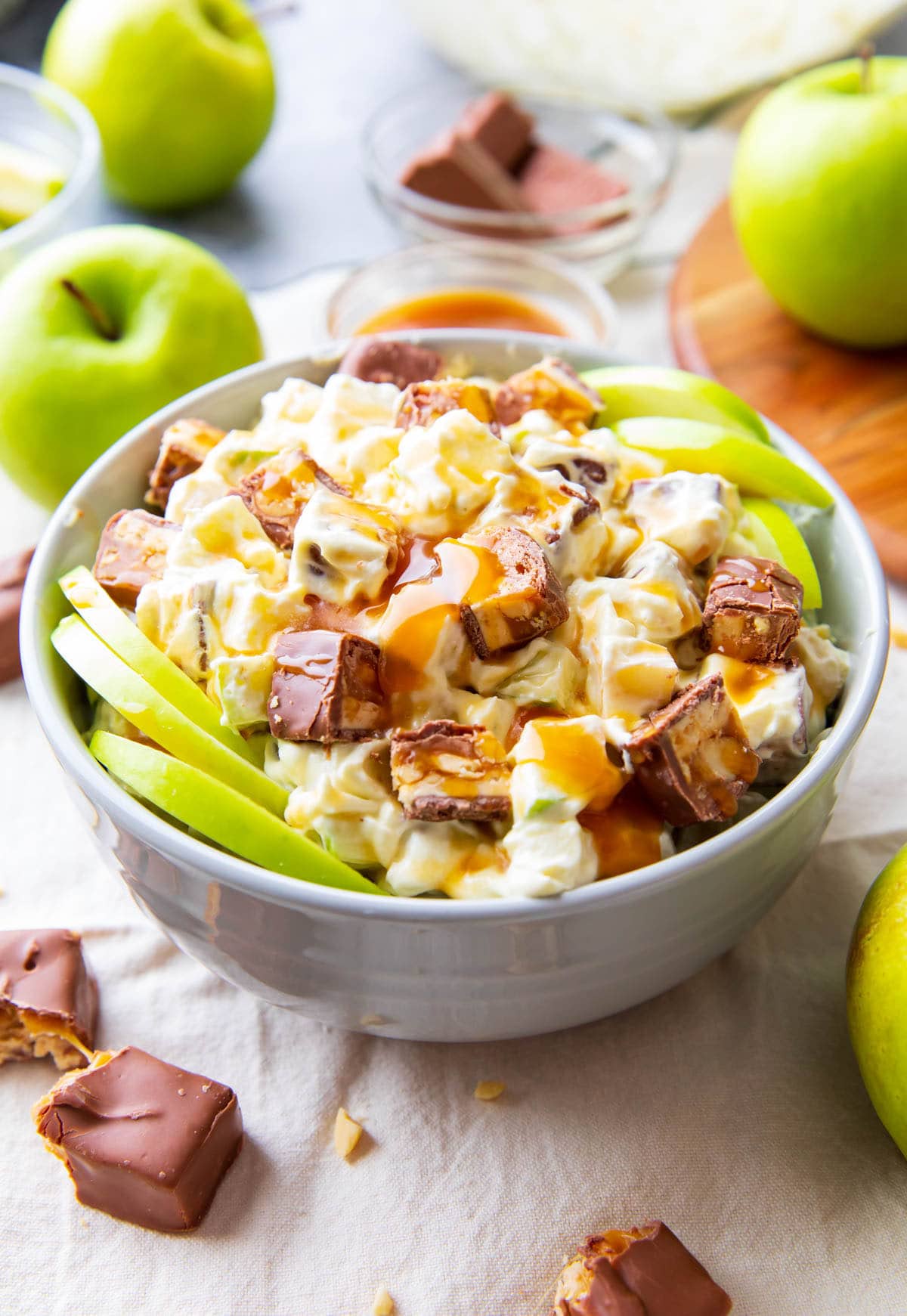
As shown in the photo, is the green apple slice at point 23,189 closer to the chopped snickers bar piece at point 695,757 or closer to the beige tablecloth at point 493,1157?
the beige tablecloth at point 493,1157

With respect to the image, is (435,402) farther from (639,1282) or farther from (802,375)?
(802,375)

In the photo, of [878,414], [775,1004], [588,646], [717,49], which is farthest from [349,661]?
[717,49]

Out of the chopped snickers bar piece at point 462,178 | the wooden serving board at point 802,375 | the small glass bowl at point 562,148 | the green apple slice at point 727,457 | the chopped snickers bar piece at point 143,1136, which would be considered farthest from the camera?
the chopped snickers bar piece at point 462,178

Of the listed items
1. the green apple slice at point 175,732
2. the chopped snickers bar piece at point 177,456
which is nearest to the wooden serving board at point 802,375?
the chopped snickers bar piece at point 177,456

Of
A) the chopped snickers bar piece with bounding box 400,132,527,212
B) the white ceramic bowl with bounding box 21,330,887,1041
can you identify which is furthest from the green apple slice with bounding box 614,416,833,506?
the chopped snickers bar piece with bounding box 400,132,527,212

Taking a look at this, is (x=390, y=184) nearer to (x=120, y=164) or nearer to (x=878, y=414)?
(x=120, y=164)

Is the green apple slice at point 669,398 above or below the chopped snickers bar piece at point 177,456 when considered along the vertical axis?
above

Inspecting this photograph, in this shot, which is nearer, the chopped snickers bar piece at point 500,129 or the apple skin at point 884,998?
the apple skin at point 884,998
